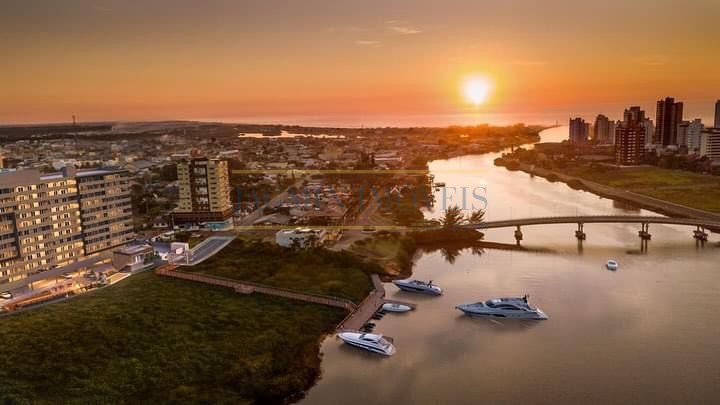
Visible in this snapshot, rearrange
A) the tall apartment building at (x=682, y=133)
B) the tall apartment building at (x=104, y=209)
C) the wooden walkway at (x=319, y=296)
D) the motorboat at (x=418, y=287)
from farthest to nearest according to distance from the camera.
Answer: the tall apartment building at (x=682, y=133) → the tall apartment building at (x=104, y=209) → the motorboat at (x=418, y=287) → the wooden walkway at (x=319, y=296)

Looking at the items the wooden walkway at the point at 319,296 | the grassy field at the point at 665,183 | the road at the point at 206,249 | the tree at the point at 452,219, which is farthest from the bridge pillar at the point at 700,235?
the road at the point at 206,249

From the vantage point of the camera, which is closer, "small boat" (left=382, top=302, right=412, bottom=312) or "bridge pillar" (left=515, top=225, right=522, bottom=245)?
"small boat" (left=382, top=302, right=412, bottom=312)

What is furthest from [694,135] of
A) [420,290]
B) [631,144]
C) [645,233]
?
[420,290]

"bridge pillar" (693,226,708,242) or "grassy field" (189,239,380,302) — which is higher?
"grassy field" (189,239,380,302)

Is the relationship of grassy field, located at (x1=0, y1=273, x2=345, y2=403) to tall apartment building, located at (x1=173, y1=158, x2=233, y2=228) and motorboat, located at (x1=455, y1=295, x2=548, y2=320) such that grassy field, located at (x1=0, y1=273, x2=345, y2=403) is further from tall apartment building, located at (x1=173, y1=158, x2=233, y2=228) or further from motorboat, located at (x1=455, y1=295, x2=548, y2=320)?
tall apartment building, located at (x1=173, y1=158, x2=233, y2=228)

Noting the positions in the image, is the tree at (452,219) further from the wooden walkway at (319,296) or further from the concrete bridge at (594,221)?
the wooden walkway at (319,296)

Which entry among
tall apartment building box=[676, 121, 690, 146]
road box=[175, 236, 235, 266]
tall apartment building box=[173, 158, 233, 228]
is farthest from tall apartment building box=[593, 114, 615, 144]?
road box=[175, 236, 235, 266]
